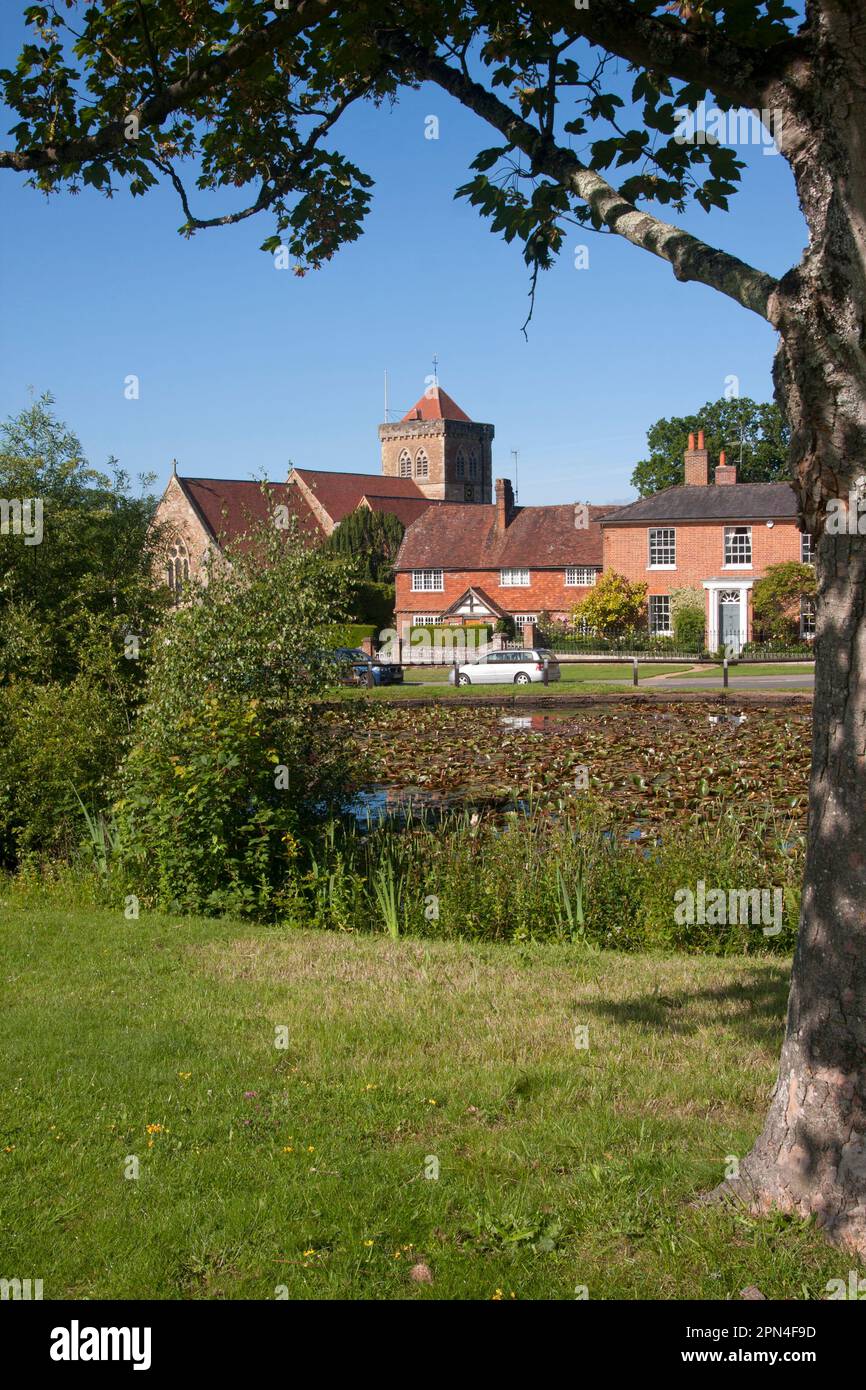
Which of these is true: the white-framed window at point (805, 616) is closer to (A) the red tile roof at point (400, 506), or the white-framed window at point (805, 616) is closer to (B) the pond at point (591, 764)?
(B) the pond at point (591, 764)

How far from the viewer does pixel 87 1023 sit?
255 inches

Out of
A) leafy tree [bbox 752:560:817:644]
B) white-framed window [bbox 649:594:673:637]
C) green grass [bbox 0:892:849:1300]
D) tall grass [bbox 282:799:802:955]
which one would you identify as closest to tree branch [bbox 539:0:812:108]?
green grass [bbox 0:892:849:1300]

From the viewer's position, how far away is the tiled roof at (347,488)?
293ft

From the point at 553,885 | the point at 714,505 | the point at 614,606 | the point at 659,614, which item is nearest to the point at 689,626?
the point at 659,614

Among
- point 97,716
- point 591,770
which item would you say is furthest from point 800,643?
point 97,716

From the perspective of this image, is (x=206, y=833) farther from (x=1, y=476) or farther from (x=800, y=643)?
(x=800, y=643)

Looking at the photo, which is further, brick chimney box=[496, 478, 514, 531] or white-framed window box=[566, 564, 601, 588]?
brick chimney box=[496, 478, 514, 531]

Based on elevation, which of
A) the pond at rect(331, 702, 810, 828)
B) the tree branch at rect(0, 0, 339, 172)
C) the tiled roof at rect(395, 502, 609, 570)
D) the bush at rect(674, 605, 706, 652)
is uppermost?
the tiled roof at rect(395, 502, 609, 570)

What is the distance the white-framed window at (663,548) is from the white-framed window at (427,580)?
14245mm

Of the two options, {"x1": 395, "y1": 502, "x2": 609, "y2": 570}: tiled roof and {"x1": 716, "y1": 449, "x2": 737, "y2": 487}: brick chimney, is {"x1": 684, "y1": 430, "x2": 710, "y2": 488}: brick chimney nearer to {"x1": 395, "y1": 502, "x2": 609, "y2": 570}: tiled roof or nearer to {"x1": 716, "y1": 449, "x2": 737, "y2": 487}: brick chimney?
{"x1": 716, "y1": 449, "x2": 737, "y2": 487}: brick chimney

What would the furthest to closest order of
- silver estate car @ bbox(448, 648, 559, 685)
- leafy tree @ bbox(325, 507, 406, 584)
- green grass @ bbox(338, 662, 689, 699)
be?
leafy tree @ bbox(325, 507, 406, 584)
silver estate car @ bbox(448, 648, 559, 685)
green grass @ bbox(338, 662, 689, 699)

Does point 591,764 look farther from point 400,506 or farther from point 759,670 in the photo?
point 400,506

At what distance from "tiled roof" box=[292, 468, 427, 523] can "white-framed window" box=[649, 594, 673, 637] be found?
3420cm

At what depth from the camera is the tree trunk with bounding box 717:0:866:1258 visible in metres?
3.92
